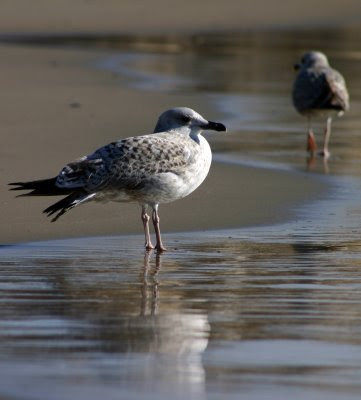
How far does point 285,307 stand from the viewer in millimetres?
6605

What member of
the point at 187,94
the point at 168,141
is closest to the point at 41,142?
the point at 168,141

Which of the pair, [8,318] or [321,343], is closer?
[321,343]

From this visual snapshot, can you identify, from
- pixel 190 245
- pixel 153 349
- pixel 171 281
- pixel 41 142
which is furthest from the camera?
pixel 41 142

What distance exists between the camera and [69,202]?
8.56 meters

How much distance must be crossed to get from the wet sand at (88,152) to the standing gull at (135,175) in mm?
324

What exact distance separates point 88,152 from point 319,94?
366cm

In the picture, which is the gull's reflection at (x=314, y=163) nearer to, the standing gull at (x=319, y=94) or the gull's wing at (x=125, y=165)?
the standing gull at (x=319, y=94)

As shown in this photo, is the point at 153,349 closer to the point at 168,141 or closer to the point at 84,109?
the point at 168,141

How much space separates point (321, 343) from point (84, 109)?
385 inches

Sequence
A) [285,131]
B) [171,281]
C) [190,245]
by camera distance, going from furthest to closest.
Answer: [285,131]
[190,245]
[171,281]

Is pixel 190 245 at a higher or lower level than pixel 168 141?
lower

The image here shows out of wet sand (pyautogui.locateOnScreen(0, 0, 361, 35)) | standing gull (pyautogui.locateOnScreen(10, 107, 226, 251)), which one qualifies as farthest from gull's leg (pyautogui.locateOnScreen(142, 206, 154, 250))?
wet sand (pyautogui.locateOnScreen(0, 0, 361, 35))

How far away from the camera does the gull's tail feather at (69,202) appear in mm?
8484

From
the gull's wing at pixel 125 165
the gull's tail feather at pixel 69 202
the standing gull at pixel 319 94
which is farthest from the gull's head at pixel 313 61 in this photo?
the gull's tail feather at pixel 69 202
